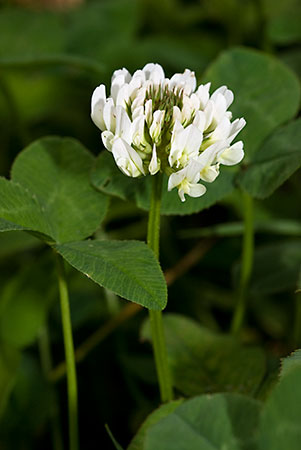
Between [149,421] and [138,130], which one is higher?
[138,130]

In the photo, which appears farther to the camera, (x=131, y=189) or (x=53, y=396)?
(x=53, y=396)

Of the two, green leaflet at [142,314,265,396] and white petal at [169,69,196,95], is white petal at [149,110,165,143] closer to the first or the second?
white petal at [169,69,196,95]

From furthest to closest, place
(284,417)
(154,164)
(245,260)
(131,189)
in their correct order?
1. (245,260)
2. (131,189)
3. (154,164)
4. (284,417)

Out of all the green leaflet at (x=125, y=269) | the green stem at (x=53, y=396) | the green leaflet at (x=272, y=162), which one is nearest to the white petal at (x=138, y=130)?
the green leaflet at (x=125, y=269)

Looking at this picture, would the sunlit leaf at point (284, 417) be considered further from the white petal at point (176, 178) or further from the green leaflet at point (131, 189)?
the green leaflet at point (131, 189)

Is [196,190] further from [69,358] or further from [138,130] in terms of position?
[69,358]

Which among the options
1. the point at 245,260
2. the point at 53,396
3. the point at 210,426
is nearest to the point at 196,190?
the point at 210,426
